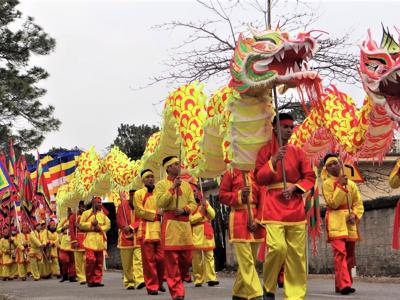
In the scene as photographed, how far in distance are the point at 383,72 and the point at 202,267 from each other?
791 cm

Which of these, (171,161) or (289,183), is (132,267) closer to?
(171,161)

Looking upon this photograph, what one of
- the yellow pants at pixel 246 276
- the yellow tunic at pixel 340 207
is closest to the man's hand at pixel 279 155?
the yellow pants at pixel 246 276

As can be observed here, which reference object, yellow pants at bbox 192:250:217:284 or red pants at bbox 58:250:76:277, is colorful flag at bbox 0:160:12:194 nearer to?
red pants at bbox 58:250:76:277

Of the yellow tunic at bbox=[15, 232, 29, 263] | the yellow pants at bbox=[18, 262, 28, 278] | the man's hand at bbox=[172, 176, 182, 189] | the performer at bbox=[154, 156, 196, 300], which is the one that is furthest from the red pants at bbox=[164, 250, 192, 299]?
the yellow pants at bbox=[18, 262, 28, 278]

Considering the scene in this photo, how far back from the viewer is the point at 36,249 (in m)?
24.8

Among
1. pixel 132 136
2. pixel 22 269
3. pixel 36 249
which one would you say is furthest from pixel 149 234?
pixel 132 136

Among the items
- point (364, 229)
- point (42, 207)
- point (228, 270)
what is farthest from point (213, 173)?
point (42, 207)

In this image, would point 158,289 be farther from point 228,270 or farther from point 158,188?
point 228,270

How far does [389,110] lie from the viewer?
860cm

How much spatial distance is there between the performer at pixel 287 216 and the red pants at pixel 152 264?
15.5 feet

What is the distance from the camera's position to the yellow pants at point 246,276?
1009 centimetres

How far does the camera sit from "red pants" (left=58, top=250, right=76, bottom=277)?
21.7m

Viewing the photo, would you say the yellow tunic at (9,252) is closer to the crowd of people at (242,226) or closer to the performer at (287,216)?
the crowd of people at (242,226)

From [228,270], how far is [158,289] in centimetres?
792
